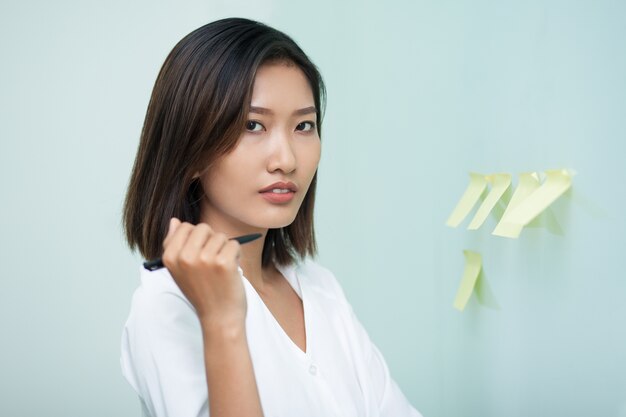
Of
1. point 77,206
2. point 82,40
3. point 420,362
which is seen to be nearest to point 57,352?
point 77,206

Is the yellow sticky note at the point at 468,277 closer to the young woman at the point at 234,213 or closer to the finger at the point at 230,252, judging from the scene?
the young woman at the point at 234,213

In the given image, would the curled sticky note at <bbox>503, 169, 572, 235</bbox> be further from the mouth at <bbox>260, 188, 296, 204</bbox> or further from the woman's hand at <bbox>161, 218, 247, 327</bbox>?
the woman's hand at <bbox>161, 218, 247, 327</bbox>

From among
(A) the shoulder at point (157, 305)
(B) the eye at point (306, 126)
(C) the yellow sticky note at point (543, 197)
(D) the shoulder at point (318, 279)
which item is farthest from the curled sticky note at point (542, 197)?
(A) the shoulder at point (157, 305)

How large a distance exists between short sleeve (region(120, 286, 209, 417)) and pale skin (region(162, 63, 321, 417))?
3.1 inches

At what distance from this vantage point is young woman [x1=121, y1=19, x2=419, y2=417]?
1.00m

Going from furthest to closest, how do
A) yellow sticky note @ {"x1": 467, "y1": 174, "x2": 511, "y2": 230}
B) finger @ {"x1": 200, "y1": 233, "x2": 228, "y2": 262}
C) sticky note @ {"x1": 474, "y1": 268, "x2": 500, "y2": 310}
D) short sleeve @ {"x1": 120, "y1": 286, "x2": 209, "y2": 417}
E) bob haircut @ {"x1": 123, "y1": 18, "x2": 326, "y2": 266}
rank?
sticky note @ {"x1": 474, "y1": 268, "x2": 500, "y2": 310} < yellow sticky note @ {"x1": 467, "y1": 174, "x2": 511, "y2": 230} < bob haircut @ {"x1": 123, "y1": 18, "x2": 326, "y2": 266} < short sleeve @ {"x1": 120, "y1": 286, "x2": 209, "y2": 417} < finger @ {"x1": 200, "y1": 233, "x2": 228, "y2": 262}

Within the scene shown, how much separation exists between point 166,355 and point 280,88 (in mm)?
452

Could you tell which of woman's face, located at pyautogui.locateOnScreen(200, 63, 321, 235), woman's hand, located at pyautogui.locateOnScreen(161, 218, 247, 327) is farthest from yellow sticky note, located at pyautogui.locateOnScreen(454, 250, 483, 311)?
woman's hand, located at pyautogui.locateOnScreen(161, 218, 247, 327)

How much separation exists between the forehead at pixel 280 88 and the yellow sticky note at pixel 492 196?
51cm

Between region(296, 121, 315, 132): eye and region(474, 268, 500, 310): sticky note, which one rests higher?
region(296, 121, 315, 132): eye

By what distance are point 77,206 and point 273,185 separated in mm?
890

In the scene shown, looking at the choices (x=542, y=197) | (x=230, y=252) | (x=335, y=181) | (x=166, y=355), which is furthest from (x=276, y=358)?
(x=335, y=181)

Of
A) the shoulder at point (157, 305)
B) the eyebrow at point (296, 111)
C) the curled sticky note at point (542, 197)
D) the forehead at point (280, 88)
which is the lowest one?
the shoulder at point (157, 305)

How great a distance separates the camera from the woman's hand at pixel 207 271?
2.85 feet
